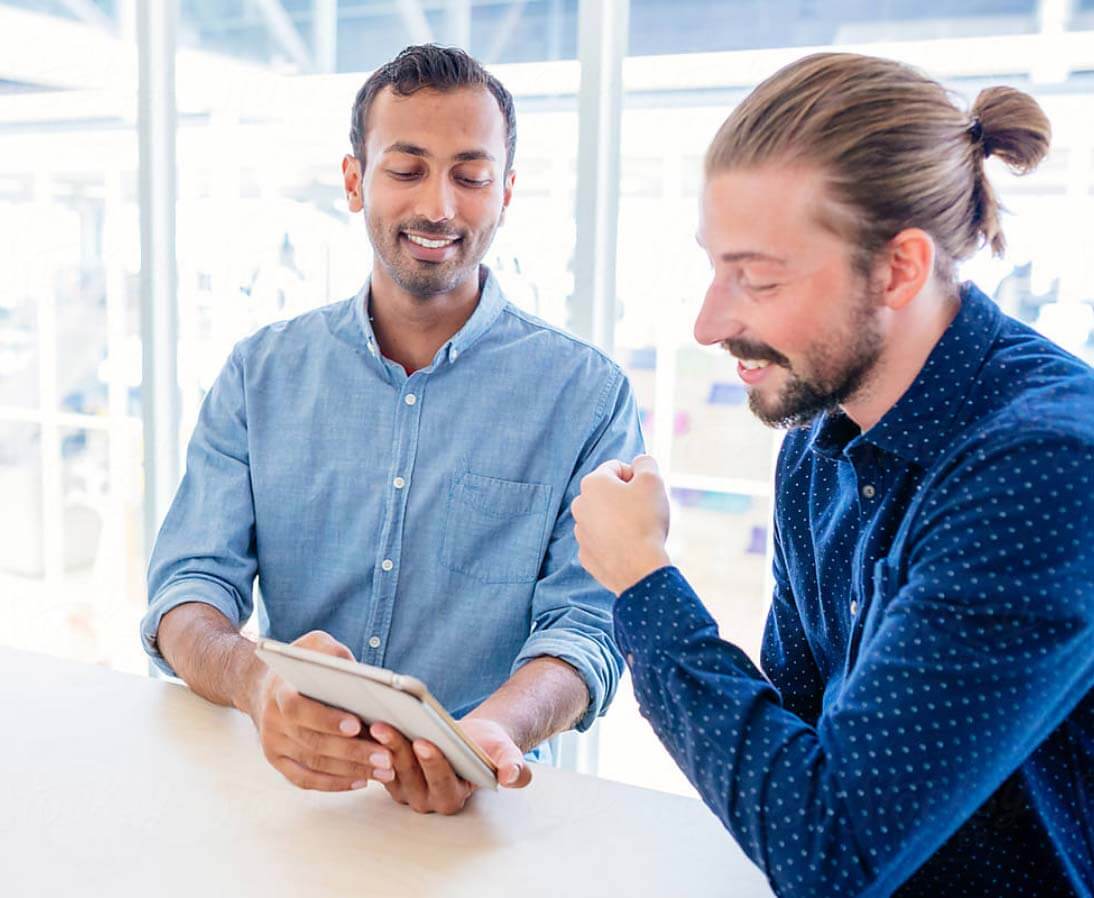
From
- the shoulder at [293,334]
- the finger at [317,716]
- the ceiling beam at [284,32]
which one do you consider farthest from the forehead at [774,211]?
the ceiling beam at [284,32]

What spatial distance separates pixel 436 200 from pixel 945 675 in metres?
1.12

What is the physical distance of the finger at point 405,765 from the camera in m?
1.09

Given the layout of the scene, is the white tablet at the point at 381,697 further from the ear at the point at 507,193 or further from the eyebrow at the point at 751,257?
the ear at the point at 507,193

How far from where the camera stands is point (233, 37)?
291cm

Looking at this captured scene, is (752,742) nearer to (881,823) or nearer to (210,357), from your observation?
(881,823)

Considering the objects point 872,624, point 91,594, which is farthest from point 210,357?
point 872,624

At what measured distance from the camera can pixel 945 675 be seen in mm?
819

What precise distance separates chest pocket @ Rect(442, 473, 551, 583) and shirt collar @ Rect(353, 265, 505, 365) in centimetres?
21

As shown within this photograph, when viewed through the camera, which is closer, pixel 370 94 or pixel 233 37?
pixel 370 94

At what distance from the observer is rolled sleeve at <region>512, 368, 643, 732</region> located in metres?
1.50

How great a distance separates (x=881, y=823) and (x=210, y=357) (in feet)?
8.51

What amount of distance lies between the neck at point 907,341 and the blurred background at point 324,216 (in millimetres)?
998

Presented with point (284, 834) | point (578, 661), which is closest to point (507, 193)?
point (578, 661)

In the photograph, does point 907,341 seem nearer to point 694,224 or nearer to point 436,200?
point 694,224
